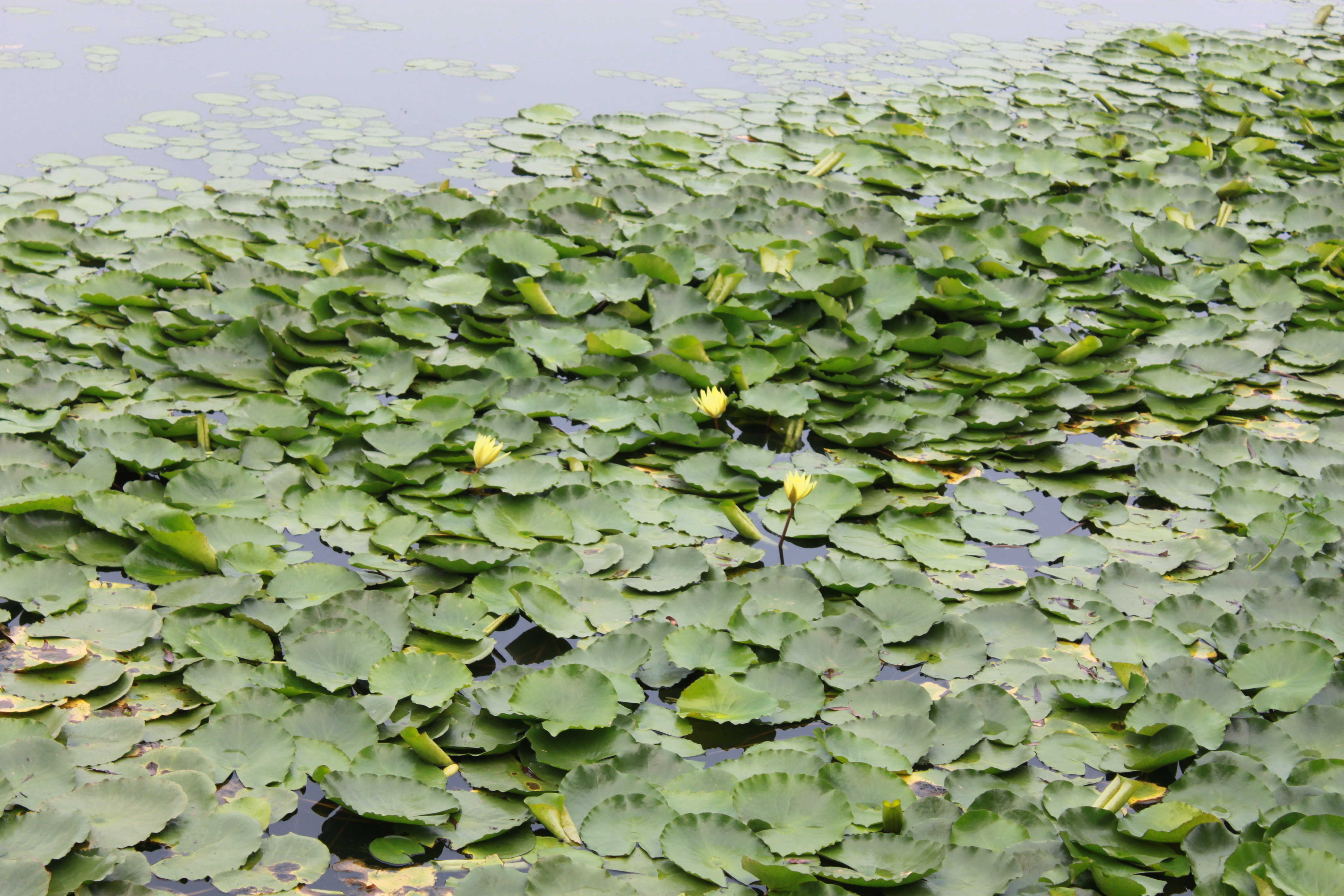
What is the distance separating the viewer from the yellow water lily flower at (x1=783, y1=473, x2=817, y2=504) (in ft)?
8.71

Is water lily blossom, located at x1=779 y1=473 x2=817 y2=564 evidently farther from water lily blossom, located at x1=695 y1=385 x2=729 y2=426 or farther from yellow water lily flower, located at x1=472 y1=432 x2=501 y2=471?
yellow water lily flower, located at x1=472 y1=432 x2=501 y2=471

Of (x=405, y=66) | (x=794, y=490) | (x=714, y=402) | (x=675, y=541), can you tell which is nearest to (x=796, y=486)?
(x=794, y=490)

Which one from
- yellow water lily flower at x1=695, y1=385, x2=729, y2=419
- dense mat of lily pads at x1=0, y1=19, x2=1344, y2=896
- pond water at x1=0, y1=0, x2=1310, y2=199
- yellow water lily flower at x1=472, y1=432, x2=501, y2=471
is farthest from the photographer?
pond water at x1=0, y1=0, x2=1310, y2=199

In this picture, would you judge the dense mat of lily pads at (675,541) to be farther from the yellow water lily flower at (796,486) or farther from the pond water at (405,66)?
the pond water at (405,66)

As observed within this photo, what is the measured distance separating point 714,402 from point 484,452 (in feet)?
2.18

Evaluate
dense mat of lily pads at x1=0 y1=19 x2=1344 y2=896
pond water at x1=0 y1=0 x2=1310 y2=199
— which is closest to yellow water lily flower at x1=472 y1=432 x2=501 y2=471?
dense mat of lily pads at x1=0 y1=19 x2=1344 y2=896

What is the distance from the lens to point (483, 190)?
4.84 metres

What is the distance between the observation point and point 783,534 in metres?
2.79

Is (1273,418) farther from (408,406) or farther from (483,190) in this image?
(483,190)

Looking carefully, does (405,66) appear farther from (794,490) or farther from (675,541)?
(794,490)

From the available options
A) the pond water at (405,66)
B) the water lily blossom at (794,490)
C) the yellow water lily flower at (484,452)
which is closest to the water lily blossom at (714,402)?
the water lily blossom at (794,490)

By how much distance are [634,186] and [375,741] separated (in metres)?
3.11

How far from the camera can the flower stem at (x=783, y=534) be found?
274cm

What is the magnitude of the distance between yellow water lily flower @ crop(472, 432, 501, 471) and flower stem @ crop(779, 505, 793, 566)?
2.53ft
